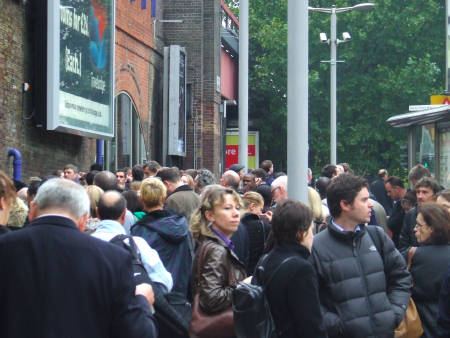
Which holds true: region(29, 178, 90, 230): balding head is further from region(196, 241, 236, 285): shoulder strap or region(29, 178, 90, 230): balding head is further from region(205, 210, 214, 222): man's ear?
region(205, 210, 214, 222): man's ear

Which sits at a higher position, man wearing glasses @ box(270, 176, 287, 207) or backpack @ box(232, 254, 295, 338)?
man wearing glasses @ box(270, 176, 287, 207)

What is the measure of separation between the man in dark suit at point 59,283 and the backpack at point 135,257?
117 cm

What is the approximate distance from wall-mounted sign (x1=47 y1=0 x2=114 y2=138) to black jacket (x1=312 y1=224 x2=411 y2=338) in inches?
446

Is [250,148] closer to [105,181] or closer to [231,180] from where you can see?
[231,180]

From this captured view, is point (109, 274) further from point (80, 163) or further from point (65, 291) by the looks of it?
point (80, 163)

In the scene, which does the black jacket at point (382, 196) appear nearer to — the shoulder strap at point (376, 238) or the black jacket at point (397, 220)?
the black jacket at point (397, 220)

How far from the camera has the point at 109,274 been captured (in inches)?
159

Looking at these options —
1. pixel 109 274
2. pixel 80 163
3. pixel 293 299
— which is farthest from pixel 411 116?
pixel 109 274

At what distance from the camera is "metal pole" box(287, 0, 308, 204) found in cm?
824

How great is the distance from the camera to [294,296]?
16.4 feet

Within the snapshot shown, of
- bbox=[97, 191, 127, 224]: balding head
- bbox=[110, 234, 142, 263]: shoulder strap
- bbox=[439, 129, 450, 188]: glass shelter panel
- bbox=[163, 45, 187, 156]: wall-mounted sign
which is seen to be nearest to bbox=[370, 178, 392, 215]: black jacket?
→ bbox=[439, 129, 450, 188]: glass shelter panel

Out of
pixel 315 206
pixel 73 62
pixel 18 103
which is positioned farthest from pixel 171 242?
pixel 73 62

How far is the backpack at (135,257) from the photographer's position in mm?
5312

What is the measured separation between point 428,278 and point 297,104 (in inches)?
94.1
